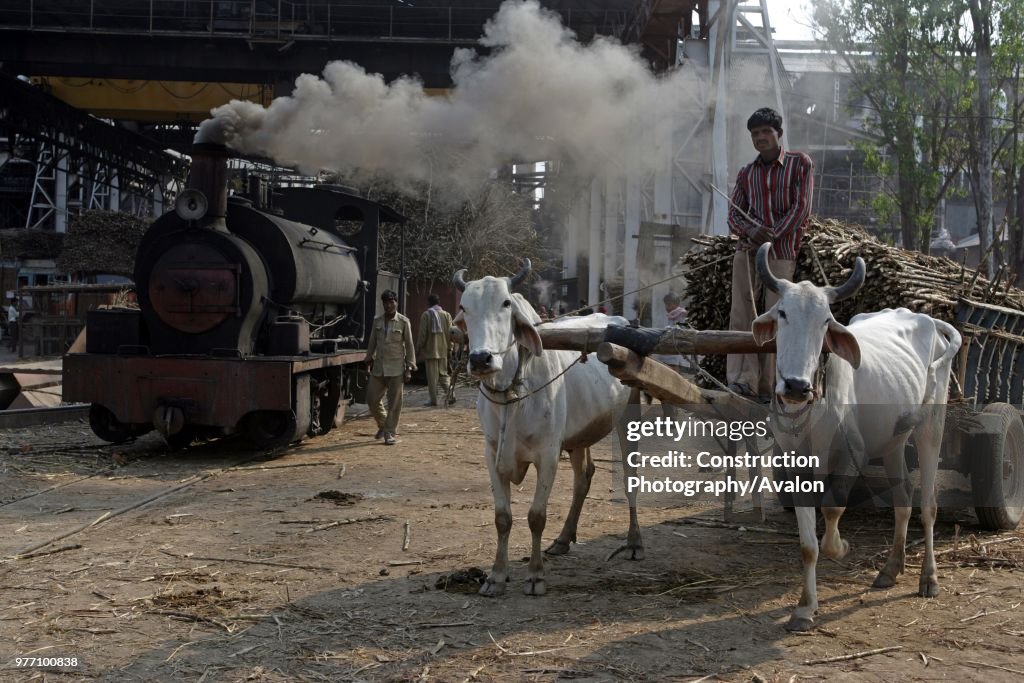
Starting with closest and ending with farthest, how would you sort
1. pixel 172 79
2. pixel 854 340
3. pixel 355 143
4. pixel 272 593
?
pixel 854 340 → pixel 272 593 → pixel 355 143 → pixel 172 79

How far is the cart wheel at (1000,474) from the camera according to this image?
Answer: 7383 millimetres

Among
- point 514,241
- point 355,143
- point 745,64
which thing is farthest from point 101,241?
point 745,64

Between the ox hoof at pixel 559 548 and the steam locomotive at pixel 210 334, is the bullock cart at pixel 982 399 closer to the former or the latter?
the ox hoof at pixel 559 548

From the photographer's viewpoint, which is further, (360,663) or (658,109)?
(658,109)

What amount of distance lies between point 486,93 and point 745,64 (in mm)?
5674

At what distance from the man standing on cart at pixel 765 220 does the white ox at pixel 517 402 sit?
46.0 inches

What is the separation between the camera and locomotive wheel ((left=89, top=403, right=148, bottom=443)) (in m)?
11.4

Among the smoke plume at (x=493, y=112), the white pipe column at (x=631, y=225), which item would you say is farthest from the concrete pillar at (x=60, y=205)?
the white pipe column at (x=631, y=225)

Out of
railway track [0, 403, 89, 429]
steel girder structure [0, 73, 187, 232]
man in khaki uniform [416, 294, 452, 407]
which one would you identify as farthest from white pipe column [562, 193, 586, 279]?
railway track [0, 403, 89, 429]

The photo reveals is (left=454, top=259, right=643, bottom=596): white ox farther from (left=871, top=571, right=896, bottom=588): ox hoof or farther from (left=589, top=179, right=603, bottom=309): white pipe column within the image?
(left=589, top=179, right=603, bottom=309): white pipe column

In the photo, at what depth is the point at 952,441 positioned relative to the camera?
7594 millimetres

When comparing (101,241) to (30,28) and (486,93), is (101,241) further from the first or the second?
(486,93)

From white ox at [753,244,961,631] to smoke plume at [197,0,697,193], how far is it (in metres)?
9.62

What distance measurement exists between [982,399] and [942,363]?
1.32 meters
